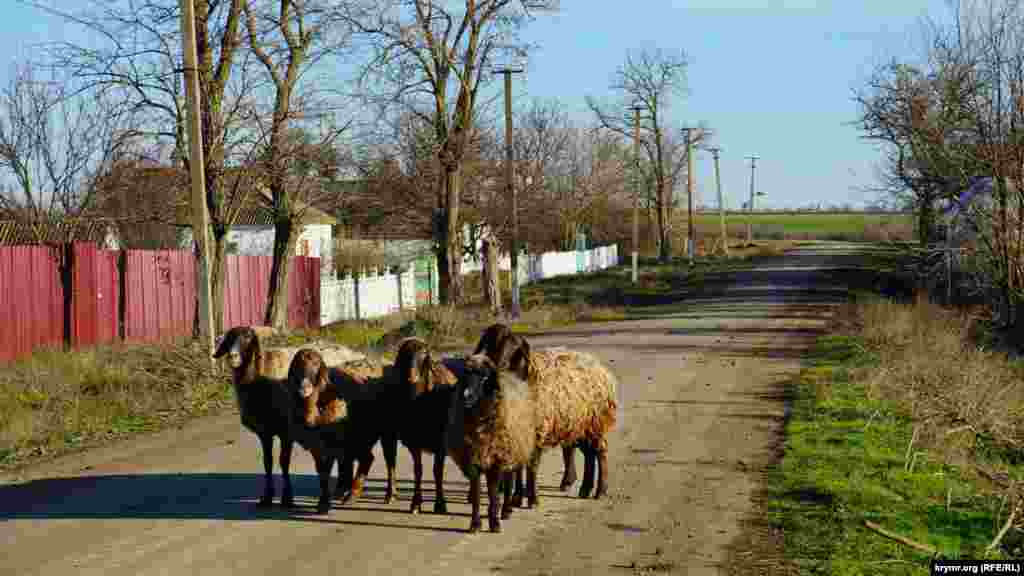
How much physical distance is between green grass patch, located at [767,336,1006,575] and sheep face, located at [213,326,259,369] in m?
4.99

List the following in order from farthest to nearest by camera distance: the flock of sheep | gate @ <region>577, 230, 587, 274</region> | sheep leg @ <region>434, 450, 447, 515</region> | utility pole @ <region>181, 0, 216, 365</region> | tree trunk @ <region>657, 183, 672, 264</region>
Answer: tree trunk @ <region>657, 183, 672, 264</region>, gate @ <region>577, 230, 587, 274</region>, utility pole @ <region>181, 0, 216, 365</region>, sheep leg @ <region>434, 450, 447, 515</region>, the flock of sheep

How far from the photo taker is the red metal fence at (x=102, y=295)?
21.5 meters

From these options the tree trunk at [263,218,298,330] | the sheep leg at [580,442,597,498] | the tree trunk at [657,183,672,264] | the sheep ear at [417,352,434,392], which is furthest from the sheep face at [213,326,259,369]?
the tree trunk at [657,183,672,264]

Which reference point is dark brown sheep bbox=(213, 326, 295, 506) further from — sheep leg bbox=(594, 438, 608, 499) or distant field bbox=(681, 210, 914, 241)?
distant field bbox=(681, 210, 914, 241)

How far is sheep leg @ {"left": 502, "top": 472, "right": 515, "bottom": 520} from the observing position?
995 centimetres

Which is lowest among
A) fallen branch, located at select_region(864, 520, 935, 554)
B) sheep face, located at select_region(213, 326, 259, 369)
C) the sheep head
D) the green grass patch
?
the green grass patch

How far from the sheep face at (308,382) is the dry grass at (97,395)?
4.79 metres

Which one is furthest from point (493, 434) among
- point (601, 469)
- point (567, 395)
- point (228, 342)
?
Result: point (228, 342)

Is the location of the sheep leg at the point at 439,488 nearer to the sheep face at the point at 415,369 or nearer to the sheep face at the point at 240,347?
the sheep face at the point at 415,369

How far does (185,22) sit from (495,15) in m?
17.6

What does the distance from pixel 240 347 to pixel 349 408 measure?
1.34 m

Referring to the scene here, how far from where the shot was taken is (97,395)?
57.2 ft

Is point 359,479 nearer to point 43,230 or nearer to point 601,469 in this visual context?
point 601,469

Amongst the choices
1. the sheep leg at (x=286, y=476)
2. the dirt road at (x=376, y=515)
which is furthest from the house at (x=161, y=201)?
the sheep leg at (x=286, y=476)
